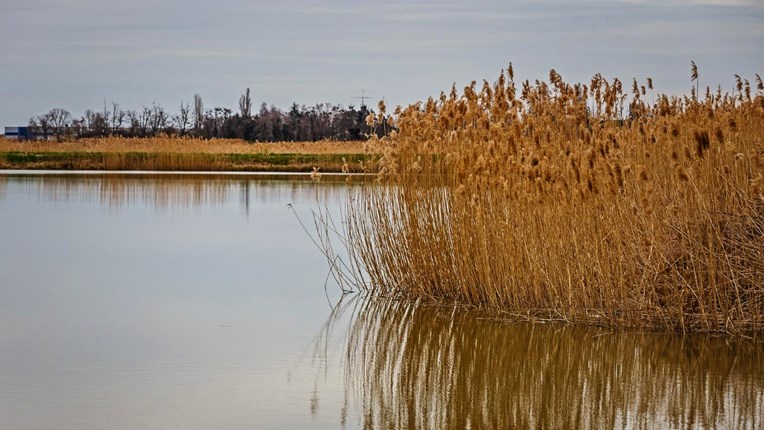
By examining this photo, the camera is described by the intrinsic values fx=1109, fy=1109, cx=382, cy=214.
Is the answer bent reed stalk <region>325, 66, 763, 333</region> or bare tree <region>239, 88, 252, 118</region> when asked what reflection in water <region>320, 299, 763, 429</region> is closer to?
bent reed stalk <region>325, 66, 763, 333</region>

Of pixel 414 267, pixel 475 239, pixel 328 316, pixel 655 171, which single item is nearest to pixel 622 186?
pixel 655 171

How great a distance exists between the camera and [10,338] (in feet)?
20.6

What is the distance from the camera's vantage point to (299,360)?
5.93m

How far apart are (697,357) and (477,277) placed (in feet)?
5.76

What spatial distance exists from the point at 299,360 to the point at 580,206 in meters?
2.00

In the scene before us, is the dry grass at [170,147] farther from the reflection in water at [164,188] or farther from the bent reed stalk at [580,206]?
the bent reed stalk at [580,206]

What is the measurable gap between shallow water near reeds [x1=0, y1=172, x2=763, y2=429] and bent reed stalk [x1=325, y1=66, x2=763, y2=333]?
9.5 inches

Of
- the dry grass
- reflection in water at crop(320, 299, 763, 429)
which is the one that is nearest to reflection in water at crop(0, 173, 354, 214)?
the dry grass

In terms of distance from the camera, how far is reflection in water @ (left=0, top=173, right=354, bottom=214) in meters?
16.8

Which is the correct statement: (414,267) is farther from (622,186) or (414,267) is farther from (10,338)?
(10,338)

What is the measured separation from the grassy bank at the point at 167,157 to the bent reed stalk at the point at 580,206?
18.4m

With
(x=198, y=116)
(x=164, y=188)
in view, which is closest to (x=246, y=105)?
(x=198, y=116)

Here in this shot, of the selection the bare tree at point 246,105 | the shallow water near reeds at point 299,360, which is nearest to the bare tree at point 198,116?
the bare tree at point 246,105

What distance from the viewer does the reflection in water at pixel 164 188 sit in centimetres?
1678
